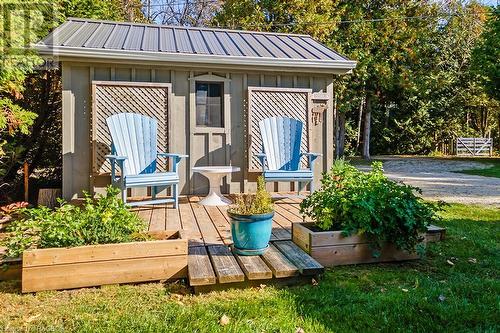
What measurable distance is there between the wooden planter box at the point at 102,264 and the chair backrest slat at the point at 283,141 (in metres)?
2.86

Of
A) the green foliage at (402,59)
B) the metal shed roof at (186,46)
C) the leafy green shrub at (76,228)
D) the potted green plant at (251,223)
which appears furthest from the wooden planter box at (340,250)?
the green foliage at (402,59)

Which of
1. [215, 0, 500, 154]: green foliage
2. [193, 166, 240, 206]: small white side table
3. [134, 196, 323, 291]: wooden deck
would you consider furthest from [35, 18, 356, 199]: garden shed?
[215, 0, 500, 154]: green foliage

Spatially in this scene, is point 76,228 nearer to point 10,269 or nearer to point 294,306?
point 10,269

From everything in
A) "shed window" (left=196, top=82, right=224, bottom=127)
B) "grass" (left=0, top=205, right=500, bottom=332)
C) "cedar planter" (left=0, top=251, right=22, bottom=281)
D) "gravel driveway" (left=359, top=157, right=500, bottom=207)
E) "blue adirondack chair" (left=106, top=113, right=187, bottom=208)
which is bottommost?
"grass" (left=0, top=205, right=500, bottom=332)

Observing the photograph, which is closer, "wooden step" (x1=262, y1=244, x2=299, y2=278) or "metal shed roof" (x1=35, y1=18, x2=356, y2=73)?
"wooden step" (x1=262, y1=244, x2=299, y2=278)

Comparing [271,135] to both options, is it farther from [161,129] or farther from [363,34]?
[363,34]

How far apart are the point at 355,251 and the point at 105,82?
3626 millimetres

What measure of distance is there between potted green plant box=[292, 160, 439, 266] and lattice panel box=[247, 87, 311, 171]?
2.53 m

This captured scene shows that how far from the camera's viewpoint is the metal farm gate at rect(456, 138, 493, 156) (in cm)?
1463

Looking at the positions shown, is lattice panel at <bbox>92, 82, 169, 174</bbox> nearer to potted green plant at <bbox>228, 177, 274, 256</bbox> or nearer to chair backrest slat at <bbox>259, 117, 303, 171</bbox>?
chair backrest slat at <bbox>259, 117, 303, 171</bbox>

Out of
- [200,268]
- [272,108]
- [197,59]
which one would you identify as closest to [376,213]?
[200,268]

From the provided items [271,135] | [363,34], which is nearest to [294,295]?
[271,135]

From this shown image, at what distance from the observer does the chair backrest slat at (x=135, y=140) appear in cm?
441

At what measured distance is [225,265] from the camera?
2.37 m
